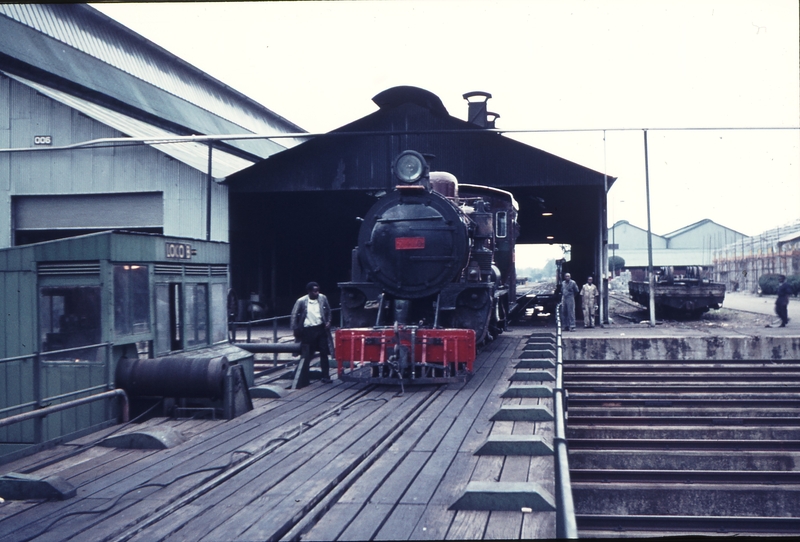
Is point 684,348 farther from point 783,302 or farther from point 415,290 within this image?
point 415,290

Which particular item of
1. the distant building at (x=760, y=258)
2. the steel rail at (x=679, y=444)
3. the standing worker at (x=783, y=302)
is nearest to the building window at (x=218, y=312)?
the steel rail at (x=679, y=444)

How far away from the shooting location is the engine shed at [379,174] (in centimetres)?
1711

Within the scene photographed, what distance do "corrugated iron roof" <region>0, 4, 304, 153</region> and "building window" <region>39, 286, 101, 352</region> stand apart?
11.8 m

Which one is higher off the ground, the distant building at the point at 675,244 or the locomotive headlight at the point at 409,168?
the distant building at the point at 675,244

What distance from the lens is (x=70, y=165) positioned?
16.8 metres

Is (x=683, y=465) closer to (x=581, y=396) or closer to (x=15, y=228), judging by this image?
(x=581, y=396)

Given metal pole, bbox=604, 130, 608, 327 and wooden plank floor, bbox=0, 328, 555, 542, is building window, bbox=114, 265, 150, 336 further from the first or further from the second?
metal pole, bbox=604, 130, 608, 327

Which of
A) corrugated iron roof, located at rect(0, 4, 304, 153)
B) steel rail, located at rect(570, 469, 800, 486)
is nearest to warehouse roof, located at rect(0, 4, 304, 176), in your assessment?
corrugated iron roof, located at rect(0, 4, 304, 153)

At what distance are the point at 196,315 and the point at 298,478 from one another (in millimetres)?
3678

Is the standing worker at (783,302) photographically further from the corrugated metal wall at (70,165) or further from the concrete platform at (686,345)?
the corrugated metal wall at (70,165)

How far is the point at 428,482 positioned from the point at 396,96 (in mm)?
13753

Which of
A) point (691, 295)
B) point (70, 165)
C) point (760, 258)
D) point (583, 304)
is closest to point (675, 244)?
point (760, 258)

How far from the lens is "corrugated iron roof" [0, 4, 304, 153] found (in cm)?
1759

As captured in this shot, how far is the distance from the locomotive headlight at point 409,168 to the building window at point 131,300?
3740 millimetres
